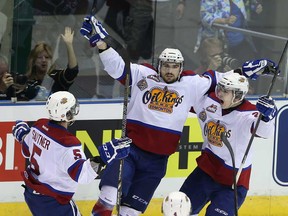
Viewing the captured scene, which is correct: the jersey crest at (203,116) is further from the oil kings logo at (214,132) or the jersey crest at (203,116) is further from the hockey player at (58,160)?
the hockey player at (58,160)

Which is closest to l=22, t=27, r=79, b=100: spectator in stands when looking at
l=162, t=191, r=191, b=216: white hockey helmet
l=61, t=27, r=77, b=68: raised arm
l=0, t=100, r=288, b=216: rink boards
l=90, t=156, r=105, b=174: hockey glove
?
l=61, t=27, r=77, b=68: raised arm

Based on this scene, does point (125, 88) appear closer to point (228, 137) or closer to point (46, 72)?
point (228, 137)

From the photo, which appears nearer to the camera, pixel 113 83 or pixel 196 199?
pixel 196 199

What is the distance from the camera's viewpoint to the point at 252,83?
25.8 feet

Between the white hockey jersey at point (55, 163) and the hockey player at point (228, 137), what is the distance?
3.05 feet

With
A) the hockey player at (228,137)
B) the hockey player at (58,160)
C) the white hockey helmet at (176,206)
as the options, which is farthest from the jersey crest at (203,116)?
the white hockey helmet at (176,206)

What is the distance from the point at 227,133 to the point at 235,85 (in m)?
0.30

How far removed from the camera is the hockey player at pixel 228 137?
6578 mm

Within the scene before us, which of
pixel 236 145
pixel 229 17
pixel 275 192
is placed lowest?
pixel 275 192

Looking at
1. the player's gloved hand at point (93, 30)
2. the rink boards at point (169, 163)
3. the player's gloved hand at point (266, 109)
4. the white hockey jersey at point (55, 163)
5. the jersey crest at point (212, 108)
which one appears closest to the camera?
the white hockey jersey at point (55, 163)

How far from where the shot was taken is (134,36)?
7473mm

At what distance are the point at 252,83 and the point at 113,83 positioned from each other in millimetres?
1037

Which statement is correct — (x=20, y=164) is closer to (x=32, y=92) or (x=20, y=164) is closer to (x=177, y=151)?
(x=32, y=92)

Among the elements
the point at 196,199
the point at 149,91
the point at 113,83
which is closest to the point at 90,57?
the point at 113,83
